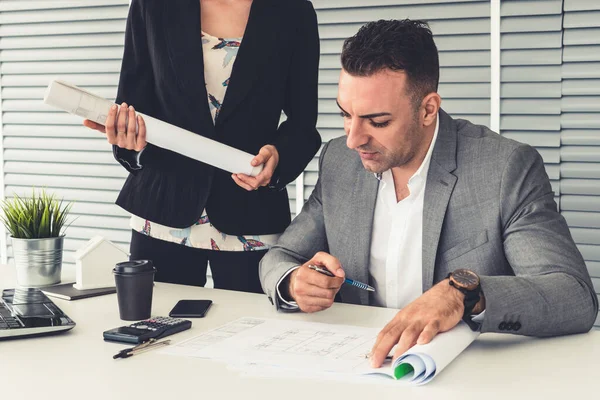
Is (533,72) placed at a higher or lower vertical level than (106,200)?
higher

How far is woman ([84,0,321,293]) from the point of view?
1.89 metres

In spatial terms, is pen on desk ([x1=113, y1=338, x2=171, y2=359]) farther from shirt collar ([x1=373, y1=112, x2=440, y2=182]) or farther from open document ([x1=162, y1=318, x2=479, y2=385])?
shirt collar ([x1=373, y1=112, x2=440, y2=182])

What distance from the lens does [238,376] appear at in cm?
123

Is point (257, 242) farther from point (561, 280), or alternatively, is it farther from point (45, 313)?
point (561, 280)

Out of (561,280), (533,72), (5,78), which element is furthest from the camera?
(5,78)

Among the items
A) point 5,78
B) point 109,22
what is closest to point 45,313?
point 109,22

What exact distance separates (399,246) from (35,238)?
2.96ft

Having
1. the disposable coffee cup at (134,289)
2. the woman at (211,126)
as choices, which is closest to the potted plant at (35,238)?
the woman at (211,126)

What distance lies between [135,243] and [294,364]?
83 centimetres

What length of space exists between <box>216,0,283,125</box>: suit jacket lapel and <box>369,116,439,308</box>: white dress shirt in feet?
1.36

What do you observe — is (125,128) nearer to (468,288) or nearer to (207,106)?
(207,106)

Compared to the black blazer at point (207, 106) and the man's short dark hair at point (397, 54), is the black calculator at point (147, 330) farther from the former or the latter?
the man's short dark hair at point (397, 54)

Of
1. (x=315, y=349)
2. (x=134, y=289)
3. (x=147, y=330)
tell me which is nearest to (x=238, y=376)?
(x=315, y=349)

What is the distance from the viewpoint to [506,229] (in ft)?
5.39
